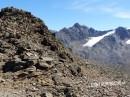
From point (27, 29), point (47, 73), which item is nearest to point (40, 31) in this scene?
point (27, 29)

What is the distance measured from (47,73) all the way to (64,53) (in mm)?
9608

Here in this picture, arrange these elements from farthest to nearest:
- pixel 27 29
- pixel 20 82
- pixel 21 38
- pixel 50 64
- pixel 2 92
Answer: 1. pixel 27 29
2. pixel 21 38
3. pixel 50 64
4. pixel 20 82
5. pixel 2 92

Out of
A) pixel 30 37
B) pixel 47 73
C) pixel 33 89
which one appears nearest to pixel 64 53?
pixel 30 37

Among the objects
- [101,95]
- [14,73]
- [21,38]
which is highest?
[21,38]

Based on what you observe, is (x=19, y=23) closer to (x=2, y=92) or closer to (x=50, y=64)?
(x=50, y=64)

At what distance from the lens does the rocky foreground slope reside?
41.4m

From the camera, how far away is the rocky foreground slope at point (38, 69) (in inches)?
1630

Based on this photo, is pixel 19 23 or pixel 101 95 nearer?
pixel 101 95

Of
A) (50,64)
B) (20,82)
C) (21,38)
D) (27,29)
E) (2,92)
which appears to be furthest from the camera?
(27,29)

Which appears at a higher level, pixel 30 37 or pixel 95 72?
pixel 30 37

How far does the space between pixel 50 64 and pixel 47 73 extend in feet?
6.50

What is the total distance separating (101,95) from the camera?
4456cm

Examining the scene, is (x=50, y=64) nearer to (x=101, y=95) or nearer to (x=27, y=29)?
(x=101, y=95)

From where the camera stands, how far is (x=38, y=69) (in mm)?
44844
